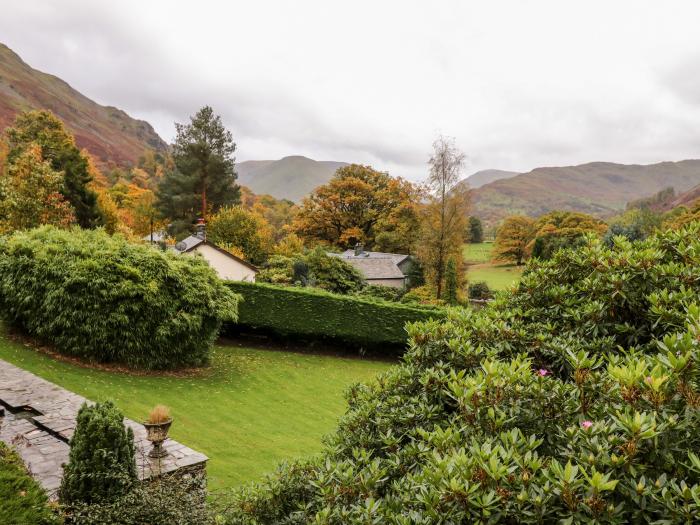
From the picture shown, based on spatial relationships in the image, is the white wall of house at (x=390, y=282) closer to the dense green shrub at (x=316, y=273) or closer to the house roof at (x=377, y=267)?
the house roof at (x=377, y=267)

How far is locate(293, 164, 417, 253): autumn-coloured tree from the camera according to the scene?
52.0m

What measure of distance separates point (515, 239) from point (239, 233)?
4029 centimetres

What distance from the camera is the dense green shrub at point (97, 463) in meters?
5.56

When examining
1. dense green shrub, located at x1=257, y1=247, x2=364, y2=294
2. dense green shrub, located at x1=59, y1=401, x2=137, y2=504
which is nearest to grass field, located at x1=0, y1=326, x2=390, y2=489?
dense green shrub, located at x1=59, y1=401, x2=137, y2=504

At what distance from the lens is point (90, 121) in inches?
6422

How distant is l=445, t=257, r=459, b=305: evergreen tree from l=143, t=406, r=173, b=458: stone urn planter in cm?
2572

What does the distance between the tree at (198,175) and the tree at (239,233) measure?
11.3 m

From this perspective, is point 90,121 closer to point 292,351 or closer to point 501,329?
point 292,351

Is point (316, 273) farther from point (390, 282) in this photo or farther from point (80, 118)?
point (80, 118)

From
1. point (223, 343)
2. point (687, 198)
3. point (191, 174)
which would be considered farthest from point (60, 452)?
point (687, 198)

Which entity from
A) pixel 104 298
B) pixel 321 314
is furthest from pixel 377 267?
pixel 104 298

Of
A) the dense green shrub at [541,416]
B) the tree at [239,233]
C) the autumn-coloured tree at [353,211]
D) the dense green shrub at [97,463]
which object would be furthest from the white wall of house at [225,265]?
the autumn-coloured tree at [353,211]

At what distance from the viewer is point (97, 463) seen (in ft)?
18.2

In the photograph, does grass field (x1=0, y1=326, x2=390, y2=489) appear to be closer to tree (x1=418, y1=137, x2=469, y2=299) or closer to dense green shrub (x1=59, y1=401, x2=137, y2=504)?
dense green shrub (x1=59, y1=401, x2=137, y2=504)
